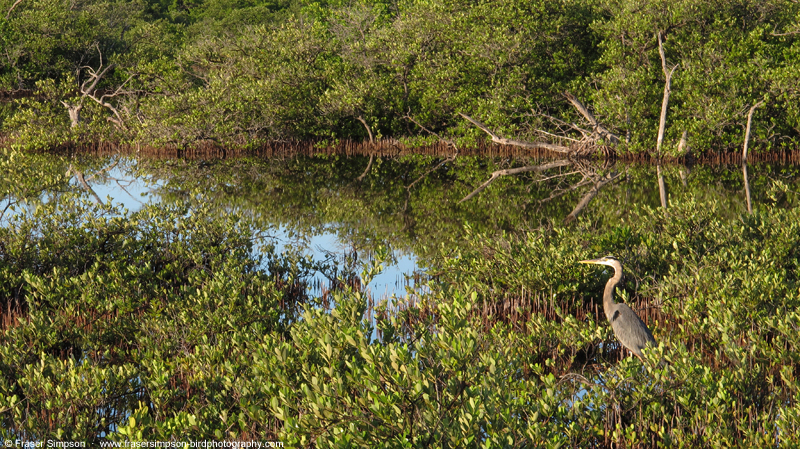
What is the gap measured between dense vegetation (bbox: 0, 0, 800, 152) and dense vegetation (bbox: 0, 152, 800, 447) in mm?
14723

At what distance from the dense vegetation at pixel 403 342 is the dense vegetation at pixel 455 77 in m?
14.7

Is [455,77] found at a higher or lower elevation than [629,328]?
lower

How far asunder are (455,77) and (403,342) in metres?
21.4

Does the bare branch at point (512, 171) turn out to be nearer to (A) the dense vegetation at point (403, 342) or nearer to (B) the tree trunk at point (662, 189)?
(B) the tree trunk at point (662, 189)

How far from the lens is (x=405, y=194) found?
693 inches

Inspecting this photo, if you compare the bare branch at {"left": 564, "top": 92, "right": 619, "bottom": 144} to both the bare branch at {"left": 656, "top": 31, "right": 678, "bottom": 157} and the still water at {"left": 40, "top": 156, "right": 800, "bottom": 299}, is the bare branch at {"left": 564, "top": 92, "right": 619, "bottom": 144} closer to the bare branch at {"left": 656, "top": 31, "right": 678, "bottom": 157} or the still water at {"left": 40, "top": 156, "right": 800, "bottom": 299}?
the still water at {"left": 40, "top": 156, "right": 800, "bottom": 299}

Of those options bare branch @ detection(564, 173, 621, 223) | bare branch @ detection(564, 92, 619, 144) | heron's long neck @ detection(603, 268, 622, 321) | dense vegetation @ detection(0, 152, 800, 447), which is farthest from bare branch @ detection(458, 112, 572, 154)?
heron's long neck @ detection(603, 268, 622, 321)

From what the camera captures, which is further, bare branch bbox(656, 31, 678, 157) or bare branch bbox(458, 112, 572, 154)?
bare branch bbox(458, 112, 572, 154)

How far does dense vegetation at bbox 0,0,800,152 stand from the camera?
2267cm

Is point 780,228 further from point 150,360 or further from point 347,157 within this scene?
point 347,157

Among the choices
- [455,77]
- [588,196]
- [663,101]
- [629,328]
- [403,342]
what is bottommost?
[588,196]

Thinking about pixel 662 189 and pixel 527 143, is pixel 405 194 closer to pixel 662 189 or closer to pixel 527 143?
pixel 662 189

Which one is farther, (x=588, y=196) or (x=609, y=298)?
(x=588, y=196)

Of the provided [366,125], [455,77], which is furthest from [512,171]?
[366,125]
